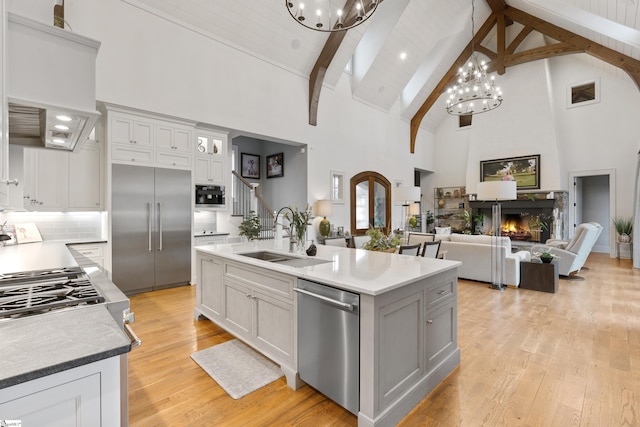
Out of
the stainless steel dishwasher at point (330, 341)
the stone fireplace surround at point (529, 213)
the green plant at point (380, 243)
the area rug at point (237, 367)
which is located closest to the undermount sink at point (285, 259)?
the stainless steel dishwasher at point (330, 341)

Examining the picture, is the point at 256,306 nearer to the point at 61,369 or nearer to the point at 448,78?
the point at 61,369

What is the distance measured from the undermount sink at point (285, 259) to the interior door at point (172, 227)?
2.53 meters

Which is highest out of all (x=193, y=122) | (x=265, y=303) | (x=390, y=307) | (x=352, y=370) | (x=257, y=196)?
(x=193, y=122)

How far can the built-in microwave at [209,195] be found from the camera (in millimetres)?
5348

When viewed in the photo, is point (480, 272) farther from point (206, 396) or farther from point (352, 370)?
point (206, 396)

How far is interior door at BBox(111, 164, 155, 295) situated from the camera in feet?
14.6

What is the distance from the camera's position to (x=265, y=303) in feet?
8.27

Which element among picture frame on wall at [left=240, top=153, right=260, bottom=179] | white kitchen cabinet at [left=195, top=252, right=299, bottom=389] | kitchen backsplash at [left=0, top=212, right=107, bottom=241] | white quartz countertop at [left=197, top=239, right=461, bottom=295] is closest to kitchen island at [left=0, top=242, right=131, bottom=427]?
white quartz countertop at [left=197, top=239, right=461, bottom=295]

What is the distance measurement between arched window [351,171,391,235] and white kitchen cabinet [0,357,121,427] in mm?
7573

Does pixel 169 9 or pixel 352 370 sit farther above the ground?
pixel 169 9

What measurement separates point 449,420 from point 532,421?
0.51 metres

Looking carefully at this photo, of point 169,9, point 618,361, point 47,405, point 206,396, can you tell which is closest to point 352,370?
Result: point 206,396

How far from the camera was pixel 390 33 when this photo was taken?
704 cm

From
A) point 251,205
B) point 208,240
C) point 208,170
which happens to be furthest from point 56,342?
point 251,205
